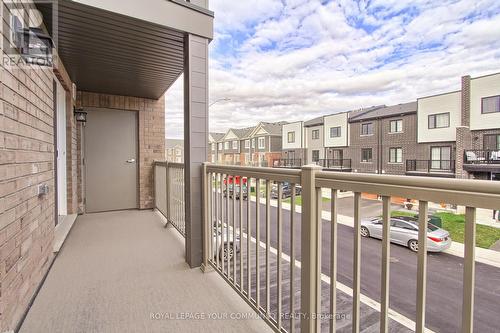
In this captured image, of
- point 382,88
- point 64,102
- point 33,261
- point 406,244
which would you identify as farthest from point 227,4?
point 382,88

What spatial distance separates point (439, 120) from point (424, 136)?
1.12m

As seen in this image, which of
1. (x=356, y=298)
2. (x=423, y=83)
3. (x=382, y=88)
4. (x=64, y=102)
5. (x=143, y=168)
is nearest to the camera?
(x=356, y=298)

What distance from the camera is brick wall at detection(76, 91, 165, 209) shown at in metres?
5.11

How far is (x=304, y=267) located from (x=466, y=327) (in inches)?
25.9

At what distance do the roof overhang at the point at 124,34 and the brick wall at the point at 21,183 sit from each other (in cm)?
45

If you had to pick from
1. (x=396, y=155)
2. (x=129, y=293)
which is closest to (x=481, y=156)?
(x=396, y=155)

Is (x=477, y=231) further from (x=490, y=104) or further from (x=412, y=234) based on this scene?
(x=490, y=104)

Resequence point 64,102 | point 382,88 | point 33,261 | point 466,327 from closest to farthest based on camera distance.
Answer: point 466,327 → point 33,261 → point 64,102 → point 382,88

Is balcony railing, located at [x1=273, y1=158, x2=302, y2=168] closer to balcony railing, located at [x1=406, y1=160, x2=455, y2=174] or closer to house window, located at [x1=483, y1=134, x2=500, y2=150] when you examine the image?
balcony railing, located at [x1=406, y1=160, x2=455, y2=174]

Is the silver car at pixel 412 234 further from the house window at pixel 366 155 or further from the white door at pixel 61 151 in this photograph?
the house window at pixel 366 155

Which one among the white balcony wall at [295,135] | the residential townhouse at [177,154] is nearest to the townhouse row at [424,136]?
the white balcony wall at [295,135]

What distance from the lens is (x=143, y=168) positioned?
5227 millimetres

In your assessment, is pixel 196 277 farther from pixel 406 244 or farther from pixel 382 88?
pixel 382 88

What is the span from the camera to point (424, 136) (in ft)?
50.4
